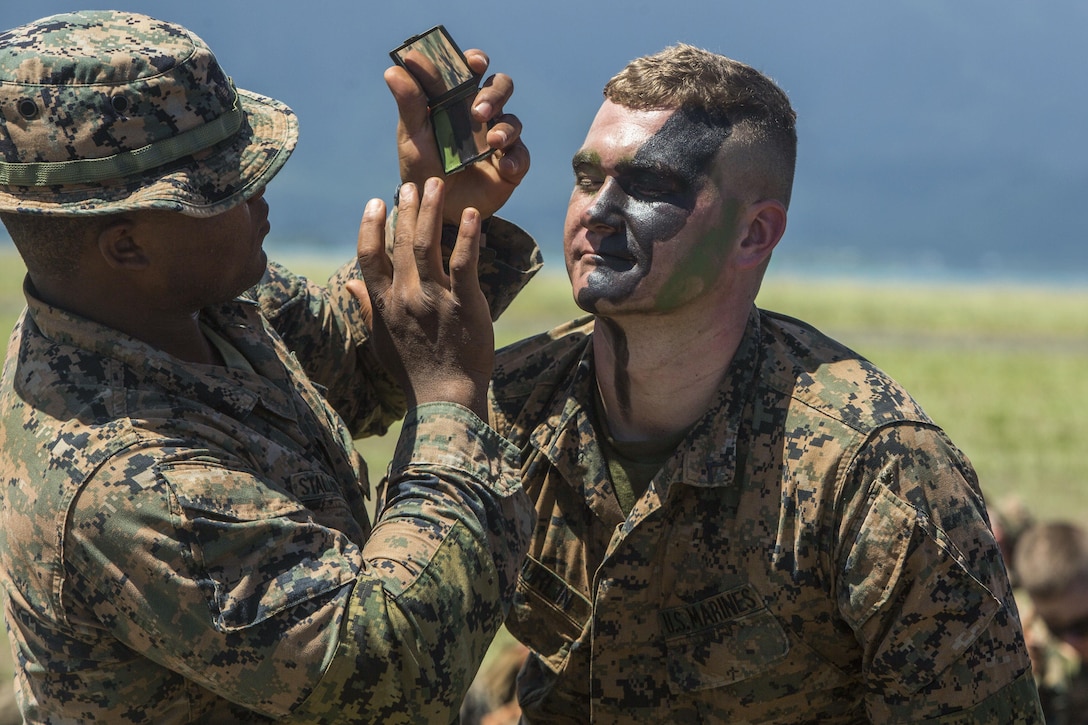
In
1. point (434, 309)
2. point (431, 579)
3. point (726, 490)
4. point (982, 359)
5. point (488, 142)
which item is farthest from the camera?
point (982, 359)

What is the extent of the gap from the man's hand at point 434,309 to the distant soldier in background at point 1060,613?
458 cm

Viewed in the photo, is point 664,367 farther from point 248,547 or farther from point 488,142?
point 248,547

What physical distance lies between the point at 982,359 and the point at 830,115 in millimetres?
142829

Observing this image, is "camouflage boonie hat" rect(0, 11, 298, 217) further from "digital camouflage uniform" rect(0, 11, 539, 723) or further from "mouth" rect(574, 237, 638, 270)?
"mouth" rect(574, 237, 638, 270)

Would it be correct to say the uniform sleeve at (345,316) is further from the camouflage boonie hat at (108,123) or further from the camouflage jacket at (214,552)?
the camouflage boonie hat at (108,123)

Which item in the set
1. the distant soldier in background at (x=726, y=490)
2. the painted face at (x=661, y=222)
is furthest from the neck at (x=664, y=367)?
the painted face at (x=661, y=222)

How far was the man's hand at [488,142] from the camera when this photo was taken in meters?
4.08

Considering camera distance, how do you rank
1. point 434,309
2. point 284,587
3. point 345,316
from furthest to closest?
point 345,316, point 434,309, point 284,587

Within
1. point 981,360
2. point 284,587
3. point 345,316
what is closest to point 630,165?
point 345,316

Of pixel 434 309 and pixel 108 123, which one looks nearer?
pixel 108 123

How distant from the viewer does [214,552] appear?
10.1ft

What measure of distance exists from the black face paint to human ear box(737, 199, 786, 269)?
0.20m

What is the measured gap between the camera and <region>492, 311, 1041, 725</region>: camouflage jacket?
3.54 meters

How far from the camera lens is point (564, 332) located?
4672 millimetres
